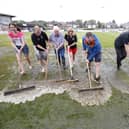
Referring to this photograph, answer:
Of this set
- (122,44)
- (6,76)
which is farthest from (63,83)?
(122,44)

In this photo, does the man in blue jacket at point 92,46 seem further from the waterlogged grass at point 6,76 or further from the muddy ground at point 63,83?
the waterlogged grass at point 6,76

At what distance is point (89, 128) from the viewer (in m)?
2.96

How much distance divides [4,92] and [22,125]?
1507 millimetres

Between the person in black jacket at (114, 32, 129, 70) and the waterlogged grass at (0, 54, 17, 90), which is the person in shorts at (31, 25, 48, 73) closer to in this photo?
the waterlogged grass at (0, 54, 17, 90)

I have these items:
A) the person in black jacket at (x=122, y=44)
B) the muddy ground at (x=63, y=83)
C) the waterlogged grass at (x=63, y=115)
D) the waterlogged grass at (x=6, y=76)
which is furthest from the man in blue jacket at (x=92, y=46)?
the waterlogged grass at (x=6, y=76)

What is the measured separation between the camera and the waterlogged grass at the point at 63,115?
3.07 m

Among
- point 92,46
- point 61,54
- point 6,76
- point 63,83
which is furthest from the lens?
point 61,54

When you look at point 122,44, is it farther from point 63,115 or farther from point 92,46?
point 63,115

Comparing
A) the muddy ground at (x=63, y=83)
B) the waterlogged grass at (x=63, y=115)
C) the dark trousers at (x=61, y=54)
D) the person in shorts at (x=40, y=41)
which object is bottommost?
the waterlogged grass at (x=63, y=115)

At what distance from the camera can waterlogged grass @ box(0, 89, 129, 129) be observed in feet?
Result: 10.1

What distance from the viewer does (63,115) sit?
3.38 m

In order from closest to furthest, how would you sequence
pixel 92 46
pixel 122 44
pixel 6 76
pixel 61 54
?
pixel 92 46 < pixel 122 44 < pixel 6 76 < pixel 61 54

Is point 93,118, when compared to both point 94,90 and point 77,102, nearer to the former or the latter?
point 77,102

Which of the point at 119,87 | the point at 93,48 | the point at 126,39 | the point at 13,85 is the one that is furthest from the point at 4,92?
the point at 126,39
